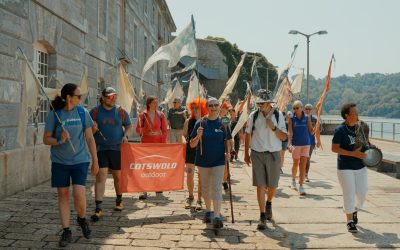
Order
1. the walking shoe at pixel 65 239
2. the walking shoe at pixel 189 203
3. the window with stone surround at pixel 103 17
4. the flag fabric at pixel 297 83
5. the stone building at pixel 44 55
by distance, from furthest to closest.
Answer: the flag fabric at pixel 297 83, the window with stone surround at pixel 103 17, the stone building at pixel 44 55, the walking shoe at pixel 189 203, the walking shoe at pixel 65 239

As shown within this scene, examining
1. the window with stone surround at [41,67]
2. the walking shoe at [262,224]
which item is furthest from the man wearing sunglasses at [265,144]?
the window with stone surround at [41,67]

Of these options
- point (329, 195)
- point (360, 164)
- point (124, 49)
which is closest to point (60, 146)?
point (360, 164)

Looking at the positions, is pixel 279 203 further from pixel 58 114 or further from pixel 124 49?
pixel 124 49

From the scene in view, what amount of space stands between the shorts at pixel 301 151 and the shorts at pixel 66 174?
4.90 meters

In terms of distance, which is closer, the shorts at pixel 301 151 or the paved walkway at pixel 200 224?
the paved walkway at pixel 200 224

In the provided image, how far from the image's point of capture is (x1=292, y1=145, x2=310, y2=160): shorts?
28.2 feet

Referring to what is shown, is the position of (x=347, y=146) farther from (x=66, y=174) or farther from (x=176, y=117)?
(x=176, y=117)

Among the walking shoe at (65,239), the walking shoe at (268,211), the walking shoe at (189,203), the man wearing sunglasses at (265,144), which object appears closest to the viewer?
the walking shoe at (65,239)

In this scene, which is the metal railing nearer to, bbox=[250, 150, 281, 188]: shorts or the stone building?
the stone building

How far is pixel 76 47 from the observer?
1137 centimetres

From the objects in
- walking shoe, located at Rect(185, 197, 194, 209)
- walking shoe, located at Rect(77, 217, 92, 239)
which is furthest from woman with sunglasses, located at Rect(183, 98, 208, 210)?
walking shoe, located at Rect(77, 217, 92, 239)

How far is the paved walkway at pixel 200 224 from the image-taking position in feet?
16.7

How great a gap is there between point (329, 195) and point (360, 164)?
2.54m

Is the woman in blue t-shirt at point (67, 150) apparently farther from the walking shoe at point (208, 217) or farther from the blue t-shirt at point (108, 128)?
the walking shoe at point (208, 217)
